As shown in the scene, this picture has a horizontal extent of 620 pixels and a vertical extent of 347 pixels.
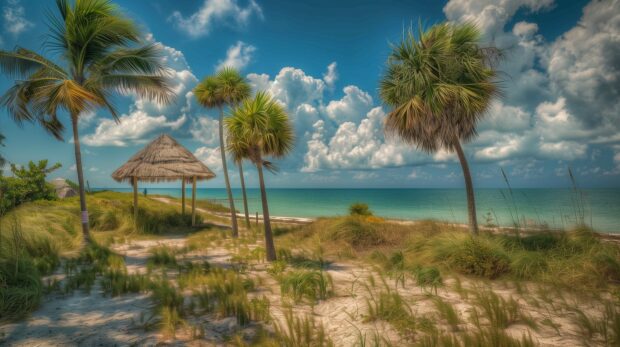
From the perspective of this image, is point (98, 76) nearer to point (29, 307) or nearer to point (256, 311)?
point (29, 307)

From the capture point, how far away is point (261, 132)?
25.0ft

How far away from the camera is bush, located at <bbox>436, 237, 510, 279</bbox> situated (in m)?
5.97

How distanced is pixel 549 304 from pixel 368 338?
291 centimetres

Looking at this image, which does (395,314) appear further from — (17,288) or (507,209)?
(507,209)

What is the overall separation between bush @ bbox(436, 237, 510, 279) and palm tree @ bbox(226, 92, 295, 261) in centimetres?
446

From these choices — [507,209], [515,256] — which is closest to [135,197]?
[515,256]

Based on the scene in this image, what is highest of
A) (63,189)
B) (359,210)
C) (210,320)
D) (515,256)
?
(63,189)

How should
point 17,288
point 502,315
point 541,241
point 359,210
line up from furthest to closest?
1. point 359,210
2. point 541,241
3. point 17,288
4. point 502,315

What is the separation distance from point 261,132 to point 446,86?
5.31m

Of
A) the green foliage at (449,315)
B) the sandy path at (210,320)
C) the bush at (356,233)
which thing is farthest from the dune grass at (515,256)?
the green foliage at (449,315)

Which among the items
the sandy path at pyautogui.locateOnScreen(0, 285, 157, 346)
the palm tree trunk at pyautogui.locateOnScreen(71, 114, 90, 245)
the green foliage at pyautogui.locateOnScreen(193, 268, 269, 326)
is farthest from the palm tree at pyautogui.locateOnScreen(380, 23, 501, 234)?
the palm tree trunk at pyautogui.locateOnScreen(71, 114, 90, 245)

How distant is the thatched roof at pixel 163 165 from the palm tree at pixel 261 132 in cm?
767

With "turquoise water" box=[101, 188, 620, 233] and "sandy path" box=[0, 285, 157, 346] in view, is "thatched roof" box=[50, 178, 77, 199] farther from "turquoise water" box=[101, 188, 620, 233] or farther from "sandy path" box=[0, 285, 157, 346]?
"sandy path" box=[0, 285, 157, 346]

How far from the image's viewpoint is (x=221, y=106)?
13938 millimetres
